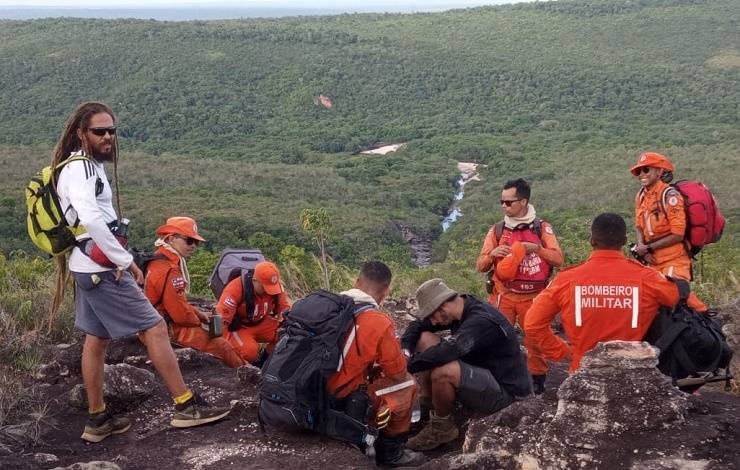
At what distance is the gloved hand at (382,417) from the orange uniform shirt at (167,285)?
150cm

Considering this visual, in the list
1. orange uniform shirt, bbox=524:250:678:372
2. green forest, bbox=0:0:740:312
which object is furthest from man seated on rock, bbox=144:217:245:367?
green forest, bbox=0:0:740:312

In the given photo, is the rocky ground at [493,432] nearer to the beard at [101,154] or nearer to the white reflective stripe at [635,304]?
the white reflective stripe at [635,304]

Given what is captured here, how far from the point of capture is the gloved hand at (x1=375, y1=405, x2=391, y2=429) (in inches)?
149

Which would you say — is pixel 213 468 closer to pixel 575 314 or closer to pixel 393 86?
pixel 575 314

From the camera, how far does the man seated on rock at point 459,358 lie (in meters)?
4.03

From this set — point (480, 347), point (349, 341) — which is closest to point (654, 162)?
point (480, 347)

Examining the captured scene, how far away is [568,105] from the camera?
2186 inches

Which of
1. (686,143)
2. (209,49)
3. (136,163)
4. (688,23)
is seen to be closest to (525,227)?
(136,163)

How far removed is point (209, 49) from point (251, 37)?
475 centimetres

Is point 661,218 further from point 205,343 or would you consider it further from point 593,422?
point 205,343

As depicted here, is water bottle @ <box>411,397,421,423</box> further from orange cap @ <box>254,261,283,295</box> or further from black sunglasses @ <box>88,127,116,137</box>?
black sunglasses @ <box>88,127,116,137</box>

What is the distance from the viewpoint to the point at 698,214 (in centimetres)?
485

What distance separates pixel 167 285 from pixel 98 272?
970 millimetres

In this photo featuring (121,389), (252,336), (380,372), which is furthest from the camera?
(252,336)
